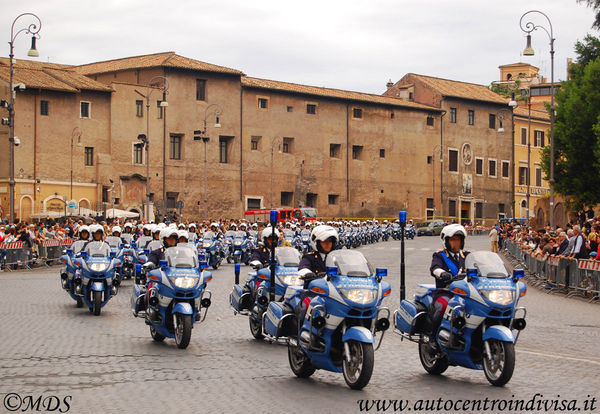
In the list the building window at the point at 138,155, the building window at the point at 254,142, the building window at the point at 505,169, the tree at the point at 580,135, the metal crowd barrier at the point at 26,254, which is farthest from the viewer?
the building window at the point at 505,169

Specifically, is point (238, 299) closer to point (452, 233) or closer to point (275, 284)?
point (275, 284)

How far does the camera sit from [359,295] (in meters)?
9.95

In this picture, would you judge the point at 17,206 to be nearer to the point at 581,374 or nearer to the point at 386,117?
the point at 386,117

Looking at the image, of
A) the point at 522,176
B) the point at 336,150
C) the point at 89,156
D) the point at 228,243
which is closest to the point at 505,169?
the point at 522,176

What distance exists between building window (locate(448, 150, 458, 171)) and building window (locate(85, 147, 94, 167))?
36.5 meters

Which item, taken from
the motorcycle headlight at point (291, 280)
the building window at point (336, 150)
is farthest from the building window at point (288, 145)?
the motorcycle headlight at point (291, 280)

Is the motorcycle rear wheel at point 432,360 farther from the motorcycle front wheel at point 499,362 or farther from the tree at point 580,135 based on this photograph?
the tree at point 580,135

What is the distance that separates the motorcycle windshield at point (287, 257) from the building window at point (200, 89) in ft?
203

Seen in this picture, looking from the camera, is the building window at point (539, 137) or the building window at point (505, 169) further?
the building window at point (539, 137)

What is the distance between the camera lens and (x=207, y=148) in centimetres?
7581

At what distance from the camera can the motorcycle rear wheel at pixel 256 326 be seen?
14555mm

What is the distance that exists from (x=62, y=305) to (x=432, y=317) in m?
11.7

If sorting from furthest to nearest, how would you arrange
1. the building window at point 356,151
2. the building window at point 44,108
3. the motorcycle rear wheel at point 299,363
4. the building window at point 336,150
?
the building window at point 356,151 → the building window at point 336,150 → the building window at point 44,108 → the motorcycle rear wheel at point 299,363

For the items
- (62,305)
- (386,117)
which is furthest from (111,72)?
(62,305)
